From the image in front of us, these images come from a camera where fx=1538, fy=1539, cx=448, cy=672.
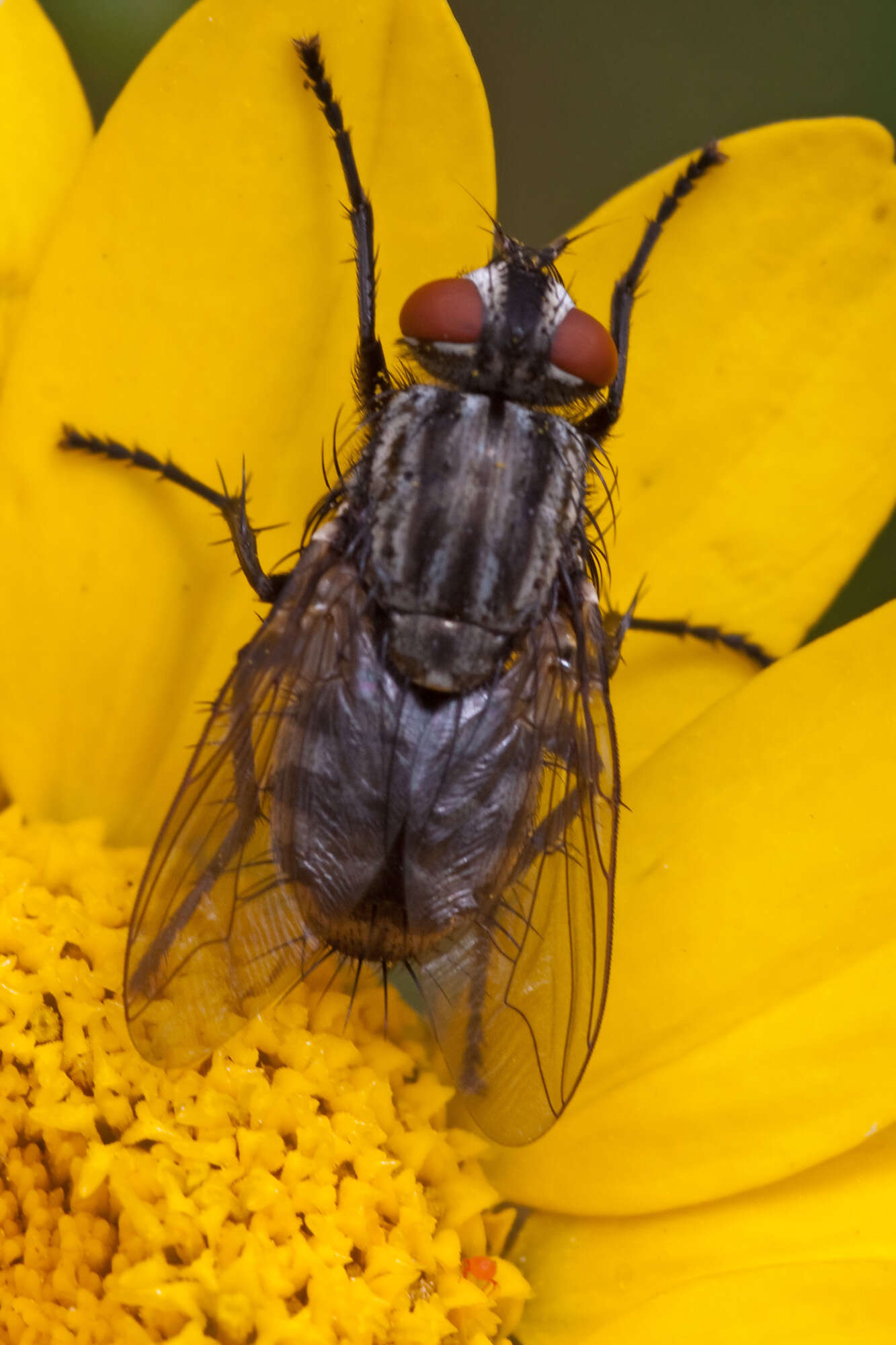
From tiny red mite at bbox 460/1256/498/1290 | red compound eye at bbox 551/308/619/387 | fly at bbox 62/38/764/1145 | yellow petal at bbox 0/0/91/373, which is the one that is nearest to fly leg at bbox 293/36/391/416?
fly at bbox 62/38/764/1145

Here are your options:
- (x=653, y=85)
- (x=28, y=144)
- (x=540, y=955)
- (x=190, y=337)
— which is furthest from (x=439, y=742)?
(x=653, y=85)

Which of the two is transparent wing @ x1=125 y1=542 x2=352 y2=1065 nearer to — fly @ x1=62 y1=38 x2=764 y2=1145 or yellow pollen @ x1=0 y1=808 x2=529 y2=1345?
fly @ x1=62 y1=38 x2=764 y2=1145

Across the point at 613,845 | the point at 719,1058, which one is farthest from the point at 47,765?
the point at 719,1058

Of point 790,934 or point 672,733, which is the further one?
point 672,733

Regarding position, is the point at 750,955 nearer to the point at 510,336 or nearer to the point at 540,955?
the point at 540,955

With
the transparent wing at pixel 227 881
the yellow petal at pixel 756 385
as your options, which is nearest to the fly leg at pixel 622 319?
the yellow petal at pixel 756 385

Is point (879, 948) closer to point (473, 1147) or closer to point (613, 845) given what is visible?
point (613, 845)
